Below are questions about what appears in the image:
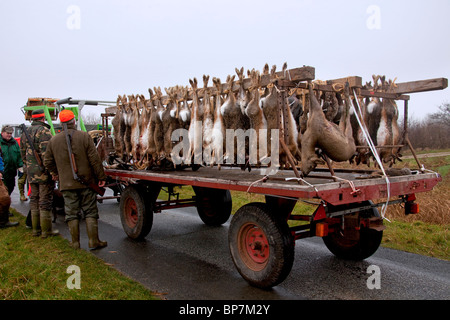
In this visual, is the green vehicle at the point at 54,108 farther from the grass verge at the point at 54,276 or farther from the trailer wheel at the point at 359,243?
the trailer wheel at the point at 359,243

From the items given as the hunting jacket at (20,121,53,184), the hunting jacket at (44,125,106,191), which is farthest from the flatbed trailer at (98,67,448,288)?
the hunting jacket at (20,121,53,184)

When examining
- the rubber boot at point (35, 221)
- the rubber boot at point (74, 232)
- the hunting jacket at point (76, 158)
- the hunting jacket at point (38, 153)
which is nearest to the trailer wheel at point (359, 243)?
the hunting jacket at point (76, 158)

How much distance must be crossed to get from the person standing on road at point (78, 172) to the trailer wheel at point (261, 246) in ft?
9.00

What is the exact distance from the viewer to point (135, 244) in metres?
5.95

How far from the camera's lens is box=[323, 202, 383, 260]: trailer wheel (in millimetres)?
4621

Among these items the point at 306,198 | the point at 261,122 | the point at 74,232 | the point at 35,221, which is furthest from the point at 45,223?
the point at 306,198

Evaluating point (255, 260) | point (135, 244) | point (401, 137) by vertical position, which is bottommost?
point (135, 244)

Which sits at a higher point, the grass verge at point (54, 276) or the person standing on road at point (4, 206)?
the person standing on road at point (4, 206)

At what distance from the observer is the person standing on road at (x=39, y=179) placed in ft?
20.4

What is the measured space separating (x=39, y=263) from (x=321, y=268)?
3.99m

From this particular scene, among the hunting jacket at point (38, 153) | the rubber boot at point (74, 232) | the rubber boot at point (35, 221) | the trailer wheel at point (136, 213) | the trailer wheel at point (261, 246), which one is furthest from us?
the rubber boot at point (35, 221)

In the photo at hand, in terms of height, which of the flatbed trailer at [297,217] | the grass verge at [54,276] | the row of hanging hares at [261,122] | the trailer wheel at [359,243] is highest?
the row of hanging hares at [261,122]

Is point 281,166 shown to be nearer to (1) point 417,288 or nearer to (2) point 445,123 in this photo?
(1) point 417,288
